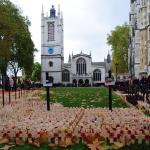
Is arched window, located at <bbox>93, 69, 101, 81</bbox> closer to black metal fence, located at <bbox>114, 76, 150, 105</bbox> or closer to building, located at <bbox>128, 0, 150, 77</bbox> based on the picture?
building, located at <bbox>128, 0, 150, 77</bbox>

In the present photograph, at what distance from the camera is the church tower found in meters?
169

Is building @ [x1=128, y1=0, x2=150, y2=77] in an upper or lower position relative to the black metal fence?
upper

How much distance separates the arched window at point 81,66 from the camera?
177 metres

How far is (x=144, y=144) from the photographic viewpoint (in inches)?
364

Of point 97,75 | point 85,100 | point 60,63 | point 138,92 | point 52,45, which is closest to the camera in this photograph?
point 85,100

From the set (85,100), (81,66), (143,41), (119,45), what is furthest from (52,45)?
(85,100)

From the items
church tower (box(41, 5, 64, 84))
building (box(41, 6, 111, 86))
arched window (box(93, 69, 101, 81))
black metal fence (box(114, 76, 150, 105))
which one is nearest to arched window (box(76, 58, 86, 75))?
building (box(41, 6, 111, 86))

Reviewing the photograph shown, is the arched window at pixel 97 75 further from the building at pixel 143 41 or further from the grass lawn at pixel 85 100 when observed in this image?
the grass lawn at pixel 85 100

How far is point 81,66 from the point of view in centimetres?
17925

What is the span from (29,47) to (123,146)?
87503mm

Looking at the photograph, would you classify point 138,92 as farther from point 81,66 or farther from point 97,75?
point 81,66

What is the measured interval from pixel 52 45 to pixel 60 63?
760 centimetres

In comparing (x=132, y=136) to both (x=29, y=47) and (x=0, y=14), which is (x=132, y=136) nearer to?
(x=0, y=14)

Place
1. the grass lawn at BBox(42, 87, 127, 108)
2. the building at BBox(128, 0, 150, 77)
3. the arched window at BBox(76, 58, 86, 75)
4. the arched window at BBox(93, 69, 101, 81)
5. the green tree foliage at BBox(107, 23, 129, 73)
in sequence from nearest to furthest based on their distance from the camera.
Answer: the grass lawn at BBox(42, 87, 127, 108) → the building at BBox(128, 0, 150, 77) → the green tree foliage at BBox(107, 23, 129, 73) → the arched window at BBox(76, 58, 86, 75) → the arched window at BBox(93, 69, 101, 81)
